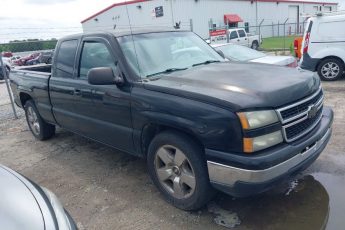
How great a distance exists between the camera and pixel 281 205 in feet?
11.1

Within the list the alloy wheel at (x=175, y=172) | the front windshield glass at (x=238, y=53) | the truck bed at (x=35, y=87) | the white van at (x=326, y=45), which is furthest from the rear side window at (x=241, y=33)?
the alloy wheel at (x=175, y=172)

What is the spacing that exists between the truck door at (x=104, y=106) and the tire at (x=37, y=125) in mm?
1820

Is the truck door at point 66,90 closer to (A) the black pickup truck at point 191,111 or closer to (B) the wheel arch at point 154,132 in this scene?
(A) the black pickup truck at point 191,111

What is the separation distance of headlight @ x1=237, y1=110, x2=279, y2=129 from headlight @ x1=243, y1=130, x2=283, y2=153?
0.10 metres

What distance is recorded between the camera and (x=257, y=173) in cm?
270

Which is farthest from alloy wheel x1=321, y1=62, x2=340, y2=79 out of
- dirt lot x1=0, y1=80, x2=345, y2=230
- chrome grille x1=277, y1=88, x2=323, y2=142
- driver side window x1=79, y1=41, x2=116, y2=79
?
driver side window x1=79, y1=41, x2=116, y2=79

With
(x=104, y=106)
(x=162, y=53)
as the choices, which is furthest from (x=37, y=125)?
(x=162, y=53)

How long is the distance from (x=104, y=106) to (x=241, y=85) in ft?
5.76

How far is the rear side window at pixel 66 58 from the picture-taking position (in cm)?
470

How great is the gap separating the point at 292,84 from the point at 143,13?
3651 centimetres

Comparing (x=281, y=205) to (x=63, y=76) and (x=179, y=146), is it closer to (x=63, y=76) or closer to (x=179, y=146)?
(x=179, y=146)

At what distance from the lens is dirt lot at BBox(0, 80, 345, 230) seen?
10.5ft

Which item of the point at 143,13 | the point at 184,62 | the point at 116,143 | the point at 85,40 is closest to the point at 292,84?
the point at 184,62

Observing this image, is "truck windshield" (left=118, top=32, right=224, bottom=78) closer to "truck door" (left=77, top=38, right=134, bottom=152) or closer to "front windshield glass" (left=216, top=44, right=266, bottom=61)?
"truck door" (left=77, top=38, right=134, bottom=152)
